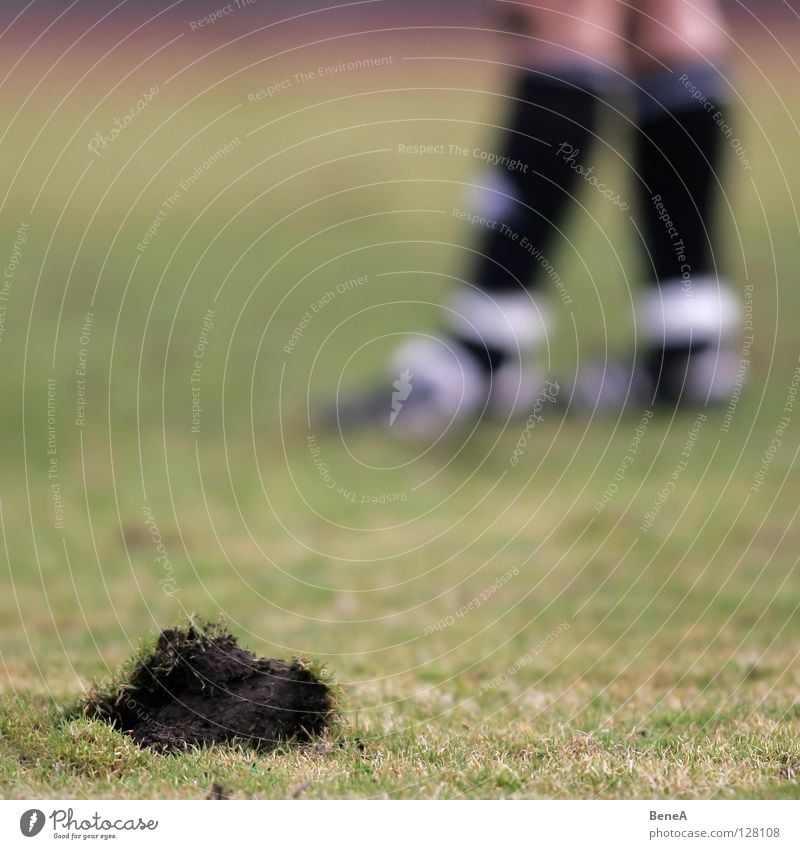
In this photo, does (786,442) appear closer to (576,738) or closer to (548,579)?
(548,579)

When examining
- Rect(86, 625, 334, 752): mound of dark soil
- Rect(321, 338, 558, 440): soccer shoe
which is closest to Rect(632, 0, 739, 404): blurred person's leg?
Rect(321, 338, 558, 440): soccer shoe

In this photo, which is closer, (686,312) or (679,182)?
(686,312)

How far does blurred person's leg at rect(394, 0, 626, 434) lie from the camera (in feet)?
28.8

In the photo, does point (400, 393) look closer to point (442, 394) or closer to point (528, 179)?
point (442, 394)

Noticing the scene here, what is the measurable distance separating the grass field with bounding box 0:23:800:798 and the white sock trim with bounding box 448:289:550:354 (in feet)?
2.60

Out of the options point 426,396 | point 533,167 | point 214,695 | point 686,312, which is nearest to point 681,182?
point 686,312

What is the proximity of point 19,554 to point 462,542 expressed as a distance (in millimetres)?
2875

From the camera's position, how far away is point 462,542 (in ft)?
26.4
